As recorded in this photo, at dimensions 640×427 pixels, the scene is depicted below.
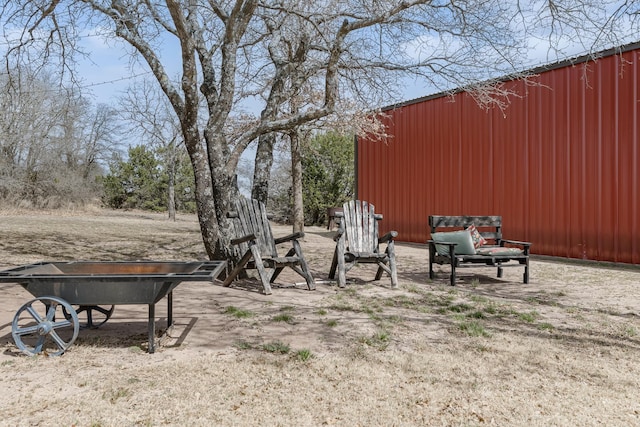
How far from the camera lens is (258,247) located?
19.8ft

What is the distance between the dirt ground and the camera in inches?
92.7

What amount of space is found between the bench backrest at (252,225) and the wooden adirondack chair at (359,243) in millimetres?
815

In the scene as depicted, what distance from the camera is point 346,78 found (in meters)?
8.27

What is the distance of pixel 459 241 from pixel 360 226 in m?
1.26

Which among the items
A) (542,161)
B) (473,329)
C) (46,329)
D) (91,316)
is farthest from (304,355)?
(542,161)

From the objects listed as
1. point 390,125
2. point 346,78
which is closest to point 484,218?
point 346,78

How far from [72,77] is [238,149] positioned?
10.2ft

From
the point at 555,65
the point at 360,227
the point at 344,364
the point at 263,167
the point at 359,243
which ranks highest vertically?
the point at 555,65

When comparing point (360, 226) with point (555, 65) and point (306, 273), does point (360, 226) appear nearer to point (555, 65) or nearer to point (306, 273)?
point (306, 273)

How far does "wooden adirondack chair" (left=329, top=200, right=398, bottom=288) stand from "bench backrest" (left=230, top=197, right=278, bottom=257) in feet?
2.67

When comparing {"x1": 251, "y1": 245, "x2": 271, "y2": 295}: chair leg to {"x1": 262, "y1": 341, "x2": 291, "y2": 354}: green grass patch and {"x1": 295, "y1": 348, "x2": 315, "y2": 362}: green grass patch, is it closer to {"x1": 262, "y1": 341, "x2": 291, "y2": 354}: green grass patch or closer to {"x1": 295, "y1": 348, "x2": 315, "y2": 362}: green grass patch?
{"x1": 262, "y1": 341, "x2": 291, "y2": 354}: green grass patch

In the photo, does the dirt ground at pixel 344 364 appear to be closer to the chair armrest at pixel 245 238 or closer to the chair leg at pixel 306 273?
the chair leg at pixel 306 273

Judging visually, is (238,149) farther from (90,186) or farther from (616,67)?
(90,186)

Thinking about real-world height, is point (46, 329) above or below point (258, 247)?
below
